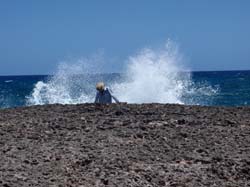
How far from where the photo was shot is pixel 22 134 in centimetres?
821

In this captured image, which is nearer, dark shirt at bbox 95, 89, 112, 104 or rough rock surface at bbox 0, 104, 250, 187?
rough rock surface at bbox 0, 104, 250, 187

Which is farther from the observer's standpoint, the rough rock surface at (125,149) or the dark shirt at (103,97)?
the dark shirt at (103,97)

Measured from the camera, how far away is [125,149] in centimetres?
734

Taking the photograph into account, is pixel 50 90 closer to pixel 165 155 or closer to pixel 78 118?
pixel 78 118

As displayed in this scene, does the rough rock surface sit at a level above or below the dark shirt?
below

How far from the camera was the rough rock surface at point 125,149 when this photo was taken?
6168mm

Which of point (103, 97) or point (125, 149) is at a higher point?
point (103, 97)

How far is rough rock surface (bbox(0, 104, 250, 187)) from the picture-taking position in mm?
6168

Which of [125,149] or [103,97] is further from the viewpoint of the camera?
[103,97]

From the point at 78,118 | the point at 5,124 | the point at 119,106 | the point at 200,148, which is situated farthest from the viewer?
the point at 119,106

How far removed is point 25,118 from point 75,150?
3.15 m

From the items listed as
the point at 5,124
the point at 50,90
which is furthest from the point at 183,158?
the point at 50,90

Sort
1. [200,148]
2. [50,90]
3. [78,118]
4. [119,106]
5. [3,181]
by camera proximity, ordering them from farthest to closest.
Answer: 1. [50,90]
2. [119,106]
3. [78,118]
4. [200,148]
5. [3,181]

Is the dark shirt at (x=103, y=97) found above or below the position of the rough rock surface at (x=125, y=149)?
above
